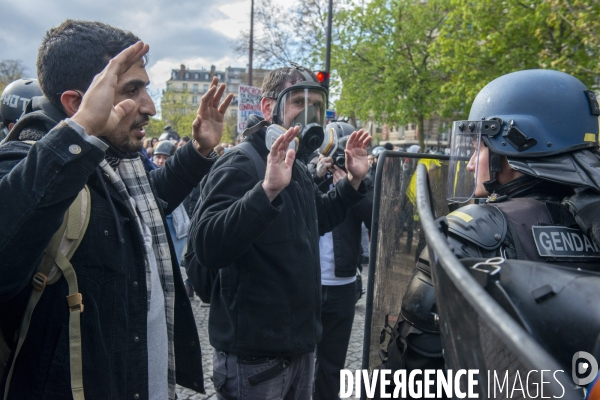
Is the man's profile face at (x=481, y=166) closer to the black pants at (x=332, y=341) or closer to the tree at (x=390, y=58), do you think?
the black pants at (x=332, y=341)

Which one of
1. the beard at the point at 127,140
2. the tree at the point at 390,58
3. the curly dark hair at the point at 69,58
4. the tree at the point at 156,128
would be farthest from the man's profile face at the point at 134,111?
the tree at the point at 156,128

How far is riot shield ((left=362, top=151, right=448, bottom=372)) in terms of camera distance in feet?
6.40

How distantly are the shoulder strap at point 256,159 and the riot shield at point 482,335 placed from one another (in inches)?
61.3

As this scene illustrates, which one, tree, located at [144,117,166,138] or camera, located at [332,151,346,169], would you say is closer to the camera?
camera, located at [332,151,346,169]

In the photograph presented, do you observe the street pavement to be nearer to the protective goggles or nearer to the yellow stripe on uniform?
the protective goggles

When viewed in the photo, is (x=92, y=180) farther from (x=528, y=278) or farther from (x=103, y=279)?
(x=528, y=278)

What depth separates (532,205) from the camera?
157cm

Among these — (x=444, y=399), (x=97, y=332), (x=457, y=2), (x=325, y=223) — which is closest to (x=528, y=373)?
(x=444, y=399)

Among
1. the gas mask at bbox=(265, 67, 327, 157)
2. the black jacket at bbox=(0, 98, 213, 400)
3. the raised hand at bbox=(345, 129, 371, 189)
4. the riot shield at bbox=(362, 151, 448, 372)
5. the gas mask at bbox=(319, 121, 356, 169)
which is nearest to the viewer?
the black jacket at bbox=(0, 98, 213, 400)

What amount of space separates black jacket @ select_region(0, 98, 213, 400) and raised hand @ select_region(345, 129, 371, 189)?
128 centimetres

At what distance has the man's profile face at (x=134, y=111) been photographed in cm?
168

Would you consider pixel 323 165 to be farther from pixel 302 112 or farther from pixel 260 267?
pixel 260 267

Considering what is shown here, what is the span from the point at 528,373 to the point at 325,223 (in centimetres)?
231

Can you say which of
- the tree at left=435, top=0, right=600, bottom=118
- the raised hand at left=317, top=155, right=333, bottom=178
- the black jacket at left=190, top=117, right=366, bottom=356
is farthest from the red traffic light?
the black jacket at left=190, top=117, right=366, bottom=356
